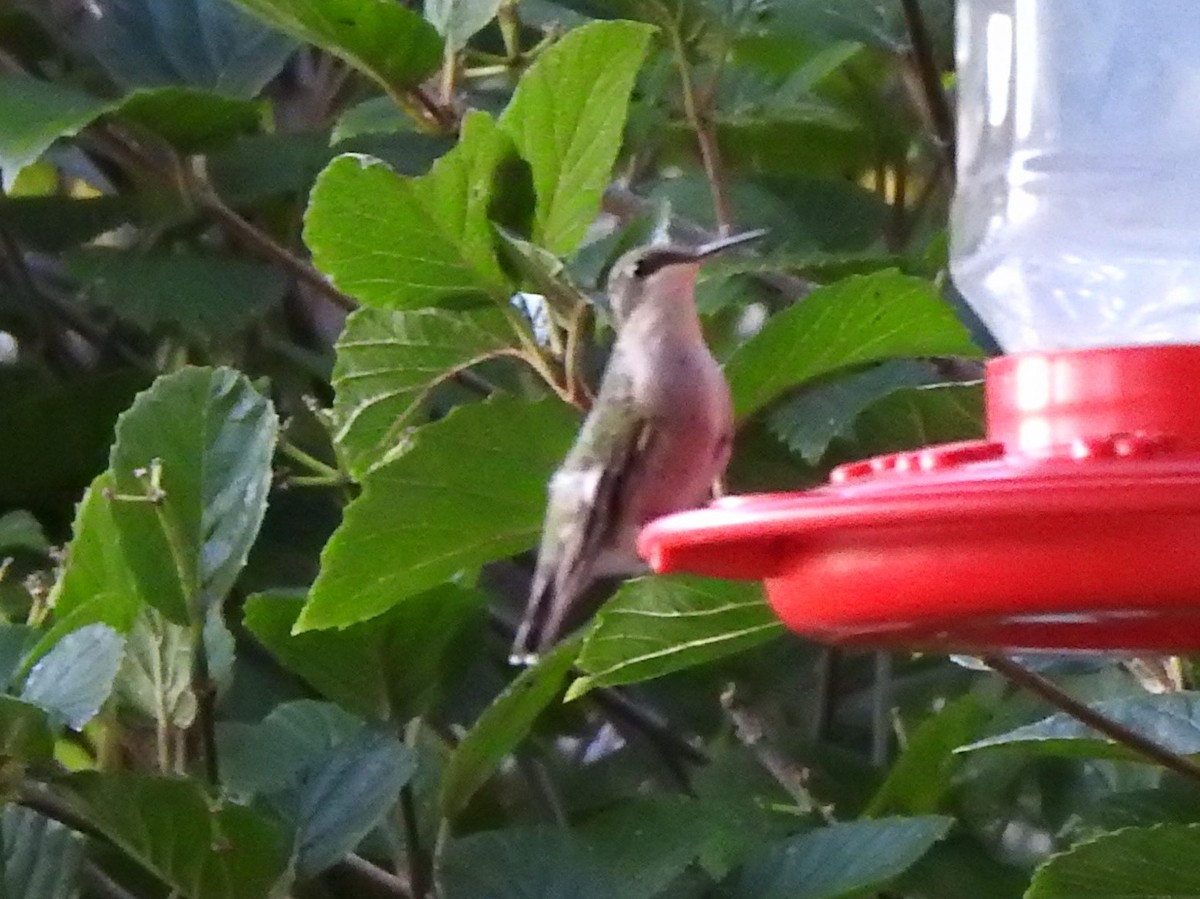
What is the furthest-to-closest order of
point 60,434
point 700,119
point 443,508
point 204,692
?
1. point 60,434
2. point 700,119
3. point 204,692
4. point 443,508

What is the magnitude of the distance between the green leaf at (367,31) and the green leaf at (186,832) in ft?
1.75

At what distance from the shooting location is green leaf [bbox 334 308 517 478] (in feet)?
4.32

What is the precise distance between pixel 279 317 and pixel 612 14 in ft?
2.80

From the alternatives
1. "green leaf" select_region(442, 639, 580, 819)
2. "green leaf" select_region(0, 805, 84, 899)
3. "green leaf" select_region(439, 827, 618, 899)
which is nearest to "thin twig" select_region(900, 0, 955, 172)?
"green leaf" select_region(442, 639, 580, 819)

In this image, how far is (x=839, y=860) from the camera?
4.33 ft

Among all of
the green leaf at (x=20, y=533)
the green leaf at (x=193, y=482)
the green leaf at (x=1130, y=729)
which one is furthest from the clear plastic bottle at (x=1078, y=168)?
the green leaf at (x=20, y=533)

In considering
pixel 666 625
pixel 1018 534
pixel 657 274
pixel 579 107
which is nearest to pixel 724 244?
pixel 657 274

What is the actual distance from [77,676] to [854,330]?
1.85ft

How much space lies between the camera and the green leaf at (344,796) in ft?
4.53

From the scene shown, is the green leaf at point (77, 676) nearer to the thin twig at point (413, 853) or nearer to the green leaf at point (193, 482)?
the green leaf at point (193, 482)

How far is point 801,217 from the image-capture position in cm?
194

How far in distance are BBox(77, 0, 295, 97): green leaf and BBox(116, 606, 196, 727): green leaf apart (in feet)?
2.53

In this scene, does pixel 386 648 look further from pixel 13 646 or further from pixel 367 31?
pixel 367 31

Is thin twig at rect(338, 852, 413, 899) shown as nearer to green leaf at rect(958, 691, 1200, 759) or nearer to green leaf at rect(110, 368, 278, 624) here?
green leaf at rect(110, 368, 278, 624)
